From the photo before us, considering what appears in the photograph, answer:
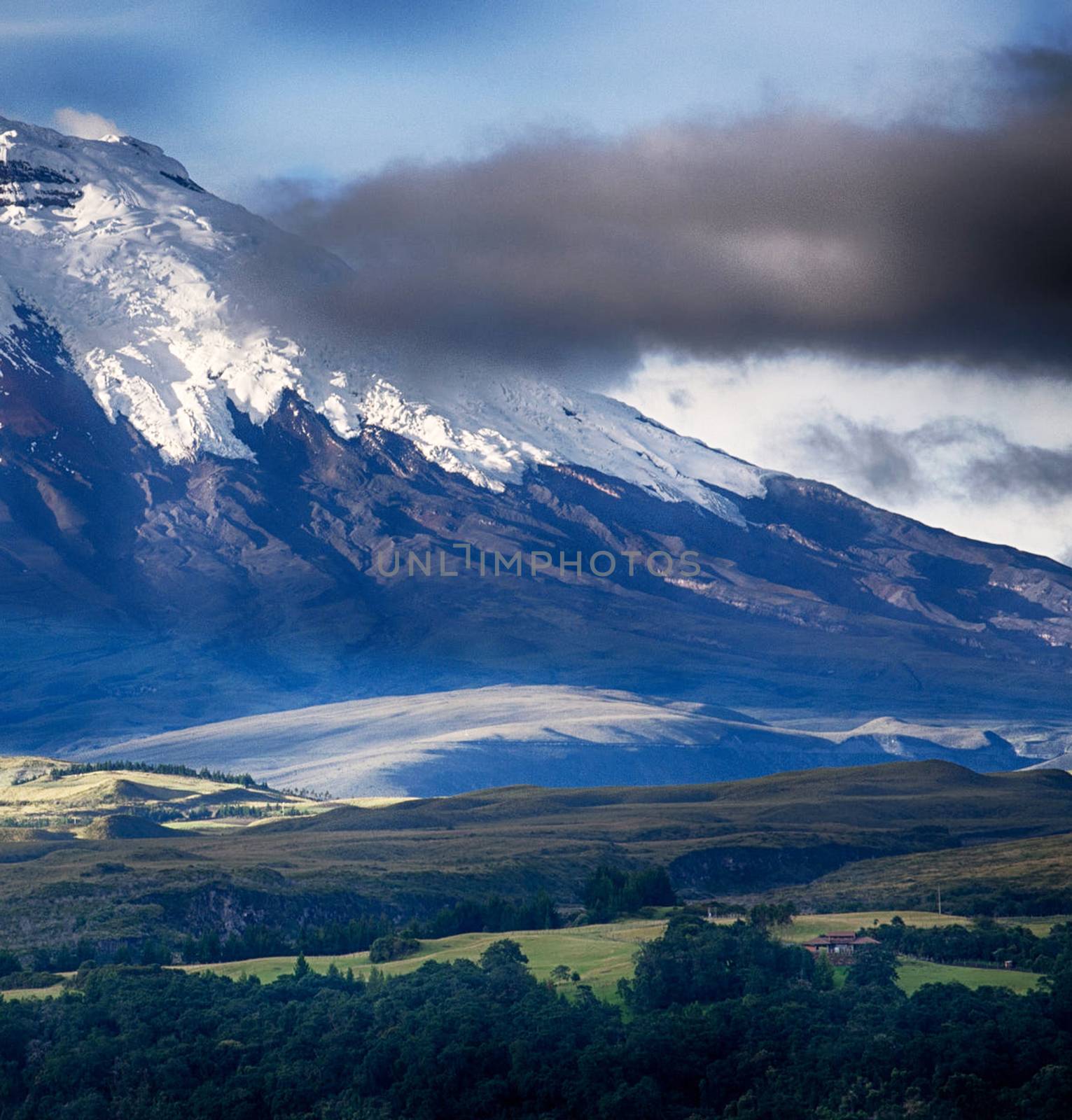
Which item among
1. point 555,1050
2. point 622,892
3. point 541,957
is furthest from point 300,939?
point 555,1050

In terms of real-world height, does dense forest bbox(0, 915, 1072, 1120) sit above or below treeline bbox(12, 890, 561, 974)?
below

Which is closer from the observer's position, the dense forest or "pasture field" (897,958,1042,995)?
the dense forest

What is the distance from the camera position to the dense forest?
9681cm

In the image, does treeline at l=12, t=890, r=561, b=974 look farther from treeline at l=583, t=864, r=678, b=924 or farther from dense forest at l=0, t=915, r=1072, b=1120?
dense forest at l=0, t=915, r=1072, b=1120

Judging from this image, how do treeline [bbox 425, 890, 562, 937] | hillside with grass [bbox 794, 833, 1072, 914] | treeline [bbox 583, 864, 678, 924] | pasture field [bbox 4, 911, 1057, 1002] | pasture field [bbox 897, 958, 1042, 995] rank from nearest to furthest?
pasture field [bbox 897, 958, 1042, 995] < pasture field [bbox 4, 911, 1057, 1002] < treeline [bbox 425, 890, 562, 937] < hillside with grass [bbox 794, 833, 1072, 914] < treeline [bbox 583, 864, 678, 924]

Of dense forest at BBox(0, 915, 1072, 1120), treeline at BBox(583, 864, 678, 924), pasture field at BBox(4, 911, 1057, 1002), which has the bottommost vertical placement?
dense forest at BBox(0, 915, 1072, 1120)

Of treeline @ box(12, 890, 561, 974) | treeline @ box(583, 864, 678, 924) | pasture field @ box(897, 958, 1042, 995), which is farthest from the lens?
treeline @ box(583, 864, 678, 924)

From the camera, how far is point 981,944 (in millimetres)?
130125

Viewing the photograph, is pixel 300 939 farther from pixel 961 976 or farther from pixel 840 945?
pixel 961 976

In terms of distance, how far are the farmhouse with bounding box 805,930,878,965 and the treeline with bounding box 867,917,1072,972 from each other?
4.79 feet

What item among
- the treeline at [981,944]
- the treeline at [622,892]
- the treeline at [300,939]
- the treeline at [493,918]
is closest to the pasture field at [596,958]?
the treeline at [981,944]

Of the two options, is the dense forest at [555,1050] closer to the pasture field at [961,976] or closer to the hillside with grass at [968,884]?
the pasture field at [961,976]

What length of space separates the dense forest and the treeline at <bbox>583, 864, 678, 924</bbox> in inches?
1571

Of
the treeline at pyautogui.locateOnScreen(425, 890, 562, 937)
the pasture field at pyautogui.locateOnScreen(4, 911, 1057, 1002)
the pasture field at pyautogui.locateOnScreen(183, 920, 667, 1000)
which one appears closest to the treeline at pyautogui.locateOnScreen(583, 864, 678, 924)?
the treeline at pyautogui.locateOnScreen(425, 890, 562, 937)
